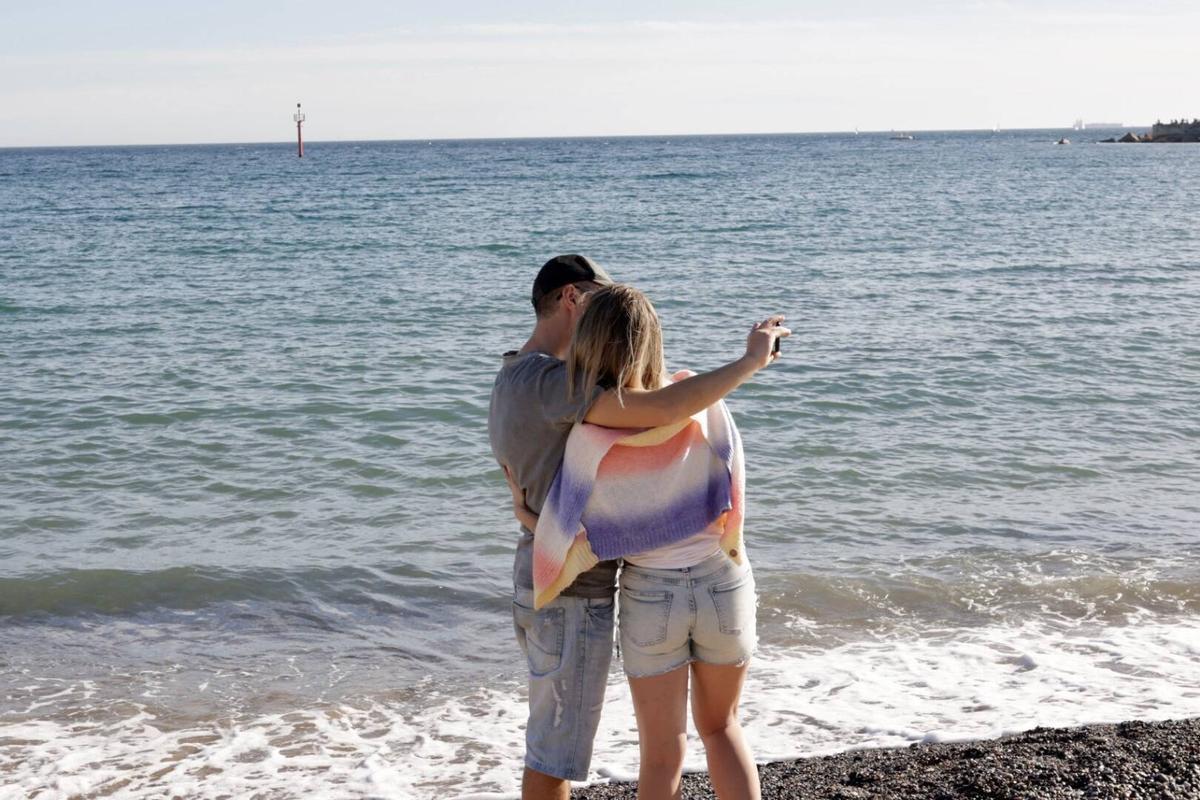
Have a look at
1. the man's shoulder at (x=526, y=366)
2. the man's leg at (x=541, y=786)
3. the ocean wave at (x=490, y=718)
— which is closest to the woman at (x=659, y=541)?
the man's shoulder at (x=526, y=366)

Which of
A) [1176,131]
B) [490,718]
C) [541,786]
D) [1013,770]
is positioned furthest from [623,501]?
[1176,131]

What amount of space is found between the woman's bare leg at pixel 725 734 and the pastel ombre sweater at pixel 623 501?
0.43 metres

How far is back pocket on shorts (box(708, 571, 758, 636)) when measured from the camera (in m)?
3.09

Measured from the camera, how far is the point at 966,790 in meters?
3.92

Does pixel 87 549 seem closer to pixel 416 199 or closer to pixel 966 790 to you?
pixel 966 790

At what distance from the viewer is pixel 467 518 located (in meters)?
8.12

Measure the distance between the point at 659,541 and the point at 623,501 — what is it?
141 mm

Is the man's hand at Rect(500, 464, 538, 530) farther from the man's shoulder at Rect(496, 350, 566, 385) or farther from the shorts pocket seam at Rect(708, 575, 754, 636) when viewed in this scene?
the shorts pocket seam at Rect(708, 575, 754, 636)

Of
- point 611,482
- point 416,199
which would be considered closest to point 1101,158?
point 416,199

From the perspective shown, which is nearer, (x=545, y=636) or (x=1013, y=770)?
(x=545, y=636)

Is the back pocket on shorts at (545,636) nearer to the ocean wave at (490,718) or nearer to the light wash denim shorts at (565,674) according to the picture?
the light wash denim shorts at (565,674)

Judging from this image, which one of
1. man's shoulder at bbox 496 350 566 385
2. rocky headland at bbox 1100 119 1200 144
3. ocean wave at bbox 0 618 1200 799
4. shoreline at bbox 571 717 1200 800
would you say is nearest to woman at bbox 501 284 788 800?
man's shoulder at bbox 496 350 566 385

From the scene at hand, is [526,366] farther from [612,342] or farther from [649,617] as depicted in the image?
[649,617]

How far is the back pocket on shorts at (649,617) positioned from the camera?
3076 mm
